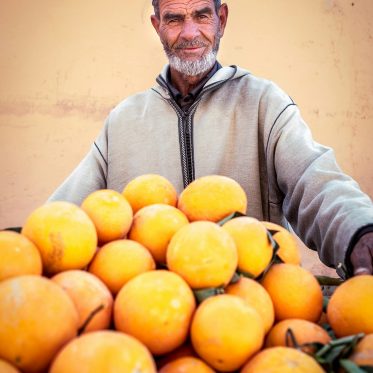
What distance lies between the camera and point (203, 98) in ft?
5.71

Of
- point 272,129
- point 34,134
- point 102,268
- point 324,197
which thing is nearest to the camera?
point 102,268

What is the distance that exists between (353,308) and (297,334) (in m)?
0.11

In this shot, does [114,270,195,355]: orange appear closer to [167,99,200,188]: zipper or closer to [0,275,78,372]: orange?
[0,275,78,372]: orange

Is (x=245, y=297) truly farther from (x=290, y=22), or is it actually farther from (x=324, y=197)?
(x=290, y=22)

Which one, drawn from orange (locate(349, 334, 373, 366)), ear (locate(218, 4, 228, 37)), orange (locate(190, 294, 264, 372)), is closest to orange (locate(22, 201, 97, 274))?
orange (locate(190, 294, 264, 372))

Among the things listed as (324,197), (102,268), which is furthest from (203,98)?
(102,268)

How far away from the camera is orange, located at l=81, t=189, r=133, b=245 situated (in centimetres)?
73

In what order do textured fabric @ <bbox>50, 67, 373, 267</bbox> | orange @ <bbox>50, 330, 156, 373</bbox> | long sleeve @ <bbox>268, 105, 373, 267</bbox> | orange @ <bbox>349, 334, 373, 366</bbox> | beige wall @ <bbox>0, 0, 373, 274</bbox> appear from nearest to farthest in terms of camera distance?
orange @ <bbox>50, 330, 156, 373</bbox>, orange @ <bbox>349, 334, 373, 366</bbox>, long sleeve @ <bbox>268, 105, 373, 267</bbox>, textured fabric @ <bbox>50, 67, 373, 267</bbox>, beige wall @ <bbox>0, 0, 373, 274</bbox>

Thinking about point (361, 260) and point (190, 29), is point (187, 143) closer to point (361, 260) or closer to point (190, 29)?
point (190, 29)

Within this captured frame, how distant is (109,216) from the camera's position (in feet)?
2.40

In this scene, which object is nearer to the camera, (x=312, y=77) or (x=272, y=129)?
(x=272, y=129)

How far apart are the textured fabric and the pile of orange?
62 centimetres

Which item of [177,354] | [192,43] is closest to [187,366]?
[177,354]

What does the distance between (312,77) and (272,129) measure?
242cm
